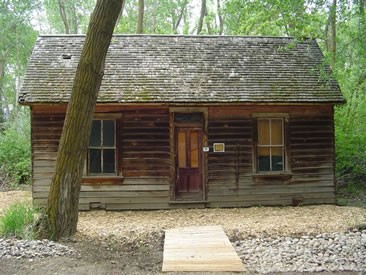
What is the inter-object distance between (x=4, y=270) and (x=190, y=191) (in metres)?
6.87

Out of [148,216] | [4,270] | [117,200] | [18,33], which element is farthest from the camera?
[18,33]

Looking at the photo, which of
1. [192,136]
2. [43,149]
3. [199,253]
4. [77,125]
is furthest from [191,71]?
[199,253]

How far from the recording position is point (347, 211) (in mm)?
10523

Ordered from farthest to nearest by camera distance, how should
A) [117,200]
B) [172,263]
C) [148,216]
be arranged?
1. [117,200]
2. [148,216]
3. [172,263]

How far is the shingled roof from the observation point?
36.6 feet

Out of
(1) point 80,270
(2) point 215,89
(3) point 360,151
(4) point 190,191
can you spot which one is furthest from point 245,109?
(1) point 80,270

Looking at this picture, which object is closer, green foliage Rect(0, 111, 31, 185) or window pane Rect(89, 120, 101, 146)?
window pane Rect(89, 120, 101, 146)

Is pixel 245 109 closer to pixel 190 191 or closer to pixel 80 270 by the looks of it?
pixel 190 191

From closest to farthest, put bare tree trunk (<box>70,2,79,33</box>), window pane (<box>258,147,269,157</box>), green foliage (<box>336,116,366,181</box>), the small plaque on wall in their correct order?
the small plaque on wall, window pane (<box>258,147,269,157</box>), green foliage (<box>336,116,366,181</box>), bare tree trunk (<box>70,2,79,33</box>)

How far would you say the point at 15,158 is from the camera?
17234 mm

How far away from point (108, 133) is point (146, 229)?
376 cm

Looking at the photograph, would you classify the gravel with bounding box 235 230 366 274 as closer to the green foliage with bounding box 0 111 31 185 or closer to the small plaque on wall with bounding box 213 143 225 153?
the small plaque on wall with bounding box 213 143 225 153

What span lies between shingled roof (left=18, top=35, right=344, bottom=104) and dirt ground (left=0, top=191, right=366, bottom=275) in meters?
3.12

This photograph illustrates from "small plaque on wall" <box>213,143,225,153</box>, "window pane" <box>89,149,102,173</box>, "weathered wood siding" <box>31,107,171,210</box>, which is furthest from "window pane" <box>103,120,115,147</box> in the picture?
"small plaque on wall" <box>213,143,225,153</box>
